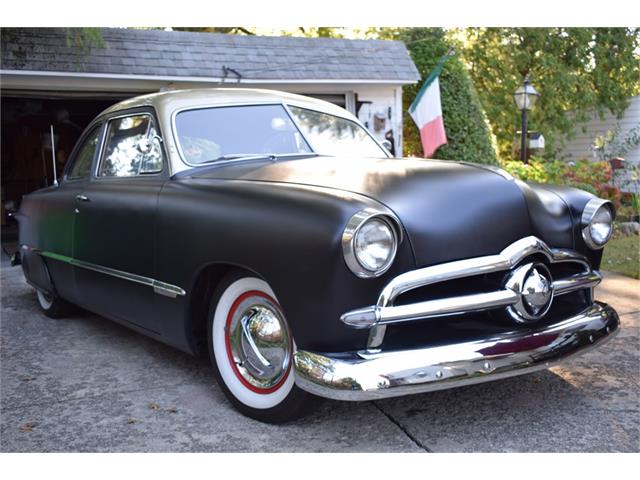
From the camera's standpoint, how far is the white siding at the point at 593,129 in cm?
1856

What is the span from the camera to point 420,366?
2402 mm

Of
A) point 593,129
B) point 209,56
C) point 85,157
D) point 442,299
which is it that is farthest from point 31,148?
Answer: point 593,129

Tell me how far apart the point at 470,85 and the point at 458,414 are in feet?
37.0

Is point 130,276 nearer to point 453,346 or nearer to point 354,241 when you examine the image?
point 354,241

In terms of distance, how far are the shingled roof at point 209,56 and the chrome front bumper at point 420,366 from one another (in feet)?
25.1

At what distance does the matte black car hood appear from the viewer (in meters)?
2.60

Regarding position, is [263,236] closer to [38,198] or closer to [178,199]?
[178,199]

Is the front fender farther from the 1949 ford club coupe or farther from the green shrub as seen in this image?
the green shrub

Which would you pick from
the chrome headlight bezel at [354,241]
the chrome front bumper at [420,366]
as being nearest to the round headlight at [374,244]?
the chrome headlight bezel at [354,241]

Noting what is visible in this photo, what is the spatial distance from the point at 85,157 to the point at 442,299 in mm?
2986

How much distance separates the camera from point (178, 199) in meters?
3.20

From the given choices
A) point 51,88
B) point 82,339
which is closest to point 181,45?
point 51,88

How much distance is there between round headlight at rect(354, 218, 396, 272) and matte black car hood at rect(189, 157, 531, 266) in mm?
102

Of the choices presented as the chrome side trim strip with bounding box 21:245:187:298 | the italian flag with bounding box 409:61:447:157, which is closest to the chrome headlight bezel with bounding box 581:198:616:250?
the chrome side trim strip with bounding box 21:245:187:298
